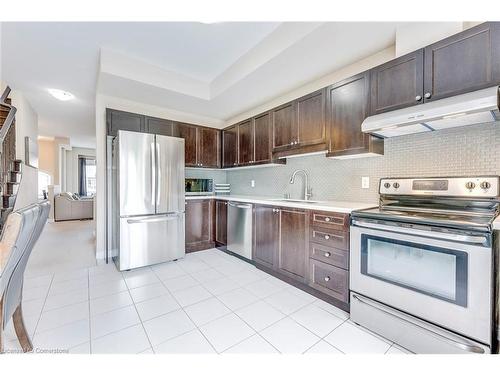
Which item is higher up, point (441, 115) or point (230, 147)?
point (230, 147)

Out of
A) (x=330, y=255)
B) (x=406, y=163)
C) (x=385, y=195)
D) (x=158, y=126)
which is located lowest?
(x=330, y=255)

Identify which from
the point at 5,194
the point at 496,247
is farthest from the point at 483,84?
the point at 5,194

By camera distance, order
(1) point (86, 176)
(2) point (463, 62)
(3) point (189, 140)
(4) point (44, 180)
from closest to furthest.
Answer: (2) point (463, 62) < (3) point (189, 140) < (4) point (44, 180) < (1) point (86, 176)

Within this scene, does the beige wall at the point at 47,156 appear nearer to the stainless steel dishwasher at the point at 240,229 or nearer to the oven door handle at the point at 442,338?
the stainless steel dishwasher at the point at 240,229

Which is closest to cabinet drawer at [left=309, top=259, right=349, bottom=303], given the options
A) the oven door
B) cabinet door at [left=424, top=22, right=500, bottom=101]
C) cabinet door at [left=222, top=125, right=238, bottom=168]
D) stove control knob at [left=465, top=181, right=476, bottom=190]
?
the oven door

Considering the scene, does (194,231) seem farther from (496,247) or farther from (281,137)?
(496,247)

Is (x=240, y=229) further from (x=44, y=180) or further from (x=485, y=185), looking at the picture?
(x=44, y=180)

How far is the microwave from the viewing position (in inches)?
150

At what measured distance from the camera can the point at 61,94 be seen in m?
4.05

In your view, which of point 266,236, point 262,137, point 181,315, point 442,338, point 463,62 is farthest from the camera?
point 262,137

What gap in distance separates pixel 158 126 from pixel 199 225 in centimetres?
167

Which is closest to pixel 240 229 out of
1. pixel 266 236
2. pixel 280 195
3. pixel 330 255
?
pixel 266 236

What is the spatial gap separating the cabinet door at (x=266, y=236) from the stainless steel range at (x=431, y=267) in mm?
965

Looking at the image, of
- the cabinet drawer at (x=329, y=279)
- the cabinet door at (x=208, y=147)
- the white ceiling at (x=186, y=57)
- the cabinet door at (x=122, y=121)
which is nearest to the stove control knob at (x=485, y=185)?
the cabinet drawer at (x=329, y=279)
